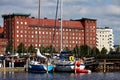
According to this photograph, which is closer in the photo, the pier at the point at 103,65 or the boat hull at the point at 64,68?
the boat hull at the point at 64,68

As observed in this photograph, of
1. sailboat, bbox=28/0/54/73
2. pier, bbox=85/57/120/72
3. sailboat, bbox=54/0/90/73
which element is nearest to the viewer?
sailboat, bbox=54/0/90/73

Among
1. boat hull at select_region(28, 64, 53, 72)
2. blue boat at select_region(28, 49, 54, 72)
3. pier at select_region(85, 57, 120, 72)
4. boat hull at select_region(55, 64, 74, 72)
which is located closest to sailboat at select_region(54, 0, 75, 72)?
boat hull at select_region(55, 64, 74, 72)

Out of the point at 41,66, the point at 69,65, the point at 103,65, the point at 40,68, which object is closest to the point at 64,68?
the point at 69,65

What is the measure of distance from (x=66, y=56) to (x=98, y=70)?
967 cm

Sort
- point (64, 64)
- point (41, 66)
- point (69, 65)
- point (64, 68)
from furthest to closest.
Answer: point (64, 68) → point (64, 64) → point (41, 66) → point (69, 65)

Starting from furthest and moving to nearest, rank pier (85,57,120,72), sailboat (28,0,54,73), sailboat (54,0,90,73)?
1. pier (85,57,120,72)
2. sailboat (28,0,54,73)
3. sailboat (54,0,90,73)

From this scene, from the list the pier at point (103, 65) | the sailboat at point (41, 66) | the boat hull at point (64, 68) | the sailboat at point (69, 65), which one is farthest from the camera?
the pier at point (103, 65)

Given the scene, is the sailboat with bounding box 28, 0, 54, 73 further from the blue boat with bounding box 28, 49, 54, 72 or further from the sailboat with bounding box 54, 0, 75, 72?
the sailboat with bounding box 54, 0, 75, 72

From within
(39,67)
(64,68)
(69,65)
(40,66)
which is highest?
(69,65)

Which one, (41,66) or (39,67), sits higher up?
(41,66)

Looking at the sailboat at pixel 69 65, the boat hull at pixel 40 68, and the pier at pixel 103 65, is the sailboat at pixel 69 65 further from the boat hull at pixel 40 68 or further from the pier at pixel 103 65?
the pier at pixel 103 65

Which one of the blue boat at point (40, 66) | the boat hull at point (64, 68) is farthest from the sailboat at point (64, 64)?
the blue boat at point (40, 66)

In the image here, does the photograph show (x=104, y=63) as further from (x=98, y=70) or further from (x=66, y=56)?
(x=66, y=56)

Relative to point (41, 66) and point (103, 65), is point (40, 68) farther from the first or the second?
point (103, 65)
